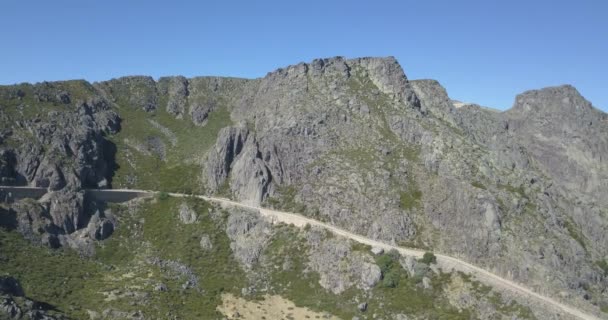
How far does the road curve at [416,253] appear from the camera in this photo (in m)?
101

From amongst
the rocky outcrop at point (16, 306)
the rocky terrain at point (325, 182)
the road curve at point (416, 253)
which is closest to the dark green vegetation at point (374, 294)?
the rocky terrain at point (325, 182)

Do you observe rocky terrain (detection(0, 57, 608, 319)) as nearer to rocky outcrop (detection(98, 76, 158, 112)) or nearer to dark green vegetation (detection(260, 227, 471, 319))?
dark green vegetation (detection(260, 227, 471, 319))

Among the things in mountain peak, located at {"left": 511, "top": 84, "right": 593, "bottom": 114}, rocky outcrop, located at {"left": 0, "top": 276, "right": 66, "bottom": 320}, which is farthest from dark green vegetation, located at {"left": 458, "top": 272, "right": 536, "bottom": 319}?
mountain peak, located at {"left": 511, "top": 84, "right": 593, "bottom": 114}

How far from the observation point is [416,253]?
11244cm

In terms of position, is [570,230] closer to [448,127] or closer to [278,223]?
[448,127]

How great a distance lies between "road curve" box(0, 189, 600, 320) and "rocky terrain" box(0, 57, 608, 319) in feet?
7.84

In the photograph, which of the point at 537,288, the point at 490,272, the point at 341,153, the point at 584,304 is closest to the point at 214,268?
the point at 341,153

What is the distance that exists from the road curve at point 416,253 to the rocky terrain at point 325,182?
2.39 metres

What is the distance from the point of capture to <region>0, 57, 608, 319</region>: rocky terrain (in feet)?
353

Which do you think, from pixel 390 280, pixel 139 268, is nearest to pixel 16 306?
pixel 139 268

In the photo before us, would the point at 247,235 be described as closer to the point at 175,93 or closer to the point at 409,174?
the point at 409,174

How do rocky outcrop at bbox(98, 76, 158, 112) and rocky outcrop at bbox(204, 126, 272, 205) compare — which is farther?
rocky outcrop at bbox(98, 76, 158, 112)

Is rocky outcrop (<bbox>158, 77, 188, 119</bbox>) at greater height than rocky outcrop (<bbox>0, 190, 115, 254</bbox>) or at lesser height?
greater

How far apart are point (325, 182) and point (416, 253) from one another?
28.4 meters
